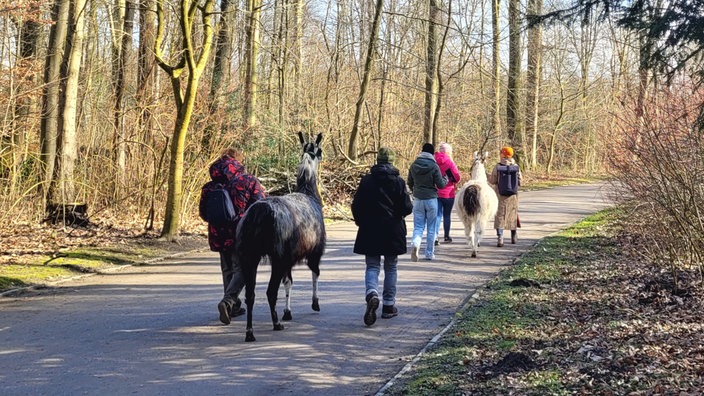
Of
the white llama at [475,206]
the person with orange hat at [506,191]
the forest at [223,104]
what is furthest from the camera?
the person with orange hat at [506,191]

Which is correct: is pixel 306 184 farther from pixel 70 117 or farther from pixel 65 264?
pixel 70 117

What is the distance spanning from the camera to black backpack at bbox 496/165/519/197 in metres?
16.1

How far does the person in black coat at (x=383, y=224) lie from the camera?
30.1 feet

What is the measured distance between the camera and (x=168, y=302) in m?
10.2

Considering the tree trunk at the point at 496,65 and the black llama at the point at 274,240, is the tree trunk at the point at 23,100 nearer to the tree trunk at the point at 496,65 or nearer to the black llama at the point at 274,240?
the black llama at the point at 274,240

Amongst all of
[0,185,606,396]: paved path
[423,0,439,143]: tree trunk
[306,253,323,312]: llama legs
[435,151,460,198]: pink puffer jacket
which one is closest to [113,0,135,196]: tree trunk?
[0,185,606,396]: paved path

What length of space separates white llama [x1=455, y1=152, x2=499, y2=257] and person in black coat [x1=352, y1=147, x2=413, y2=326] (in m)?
5.17

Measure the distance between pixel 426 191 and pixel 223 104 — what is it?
305 inches

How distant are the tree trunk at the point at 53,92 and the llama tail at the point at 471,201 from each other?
8.94 metres

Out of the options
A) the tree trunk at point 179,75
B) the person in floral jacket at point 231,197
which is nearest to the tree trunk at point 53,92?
the tree trunk at point 179,75

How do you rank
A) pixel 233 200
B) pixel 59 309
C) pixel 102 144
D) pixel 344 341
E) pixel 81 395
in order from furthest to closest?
pixel 102 144 → pixel 59 309 → pixel 233 200 → pixel 344 341 → pixel 81 395

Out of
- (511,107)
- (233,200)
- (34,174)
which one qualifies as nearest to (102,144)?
(34,174)

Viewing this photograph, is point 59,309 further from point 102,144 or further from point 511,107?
point 511,107

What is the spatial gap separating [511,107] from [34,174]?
2734 centimetres
